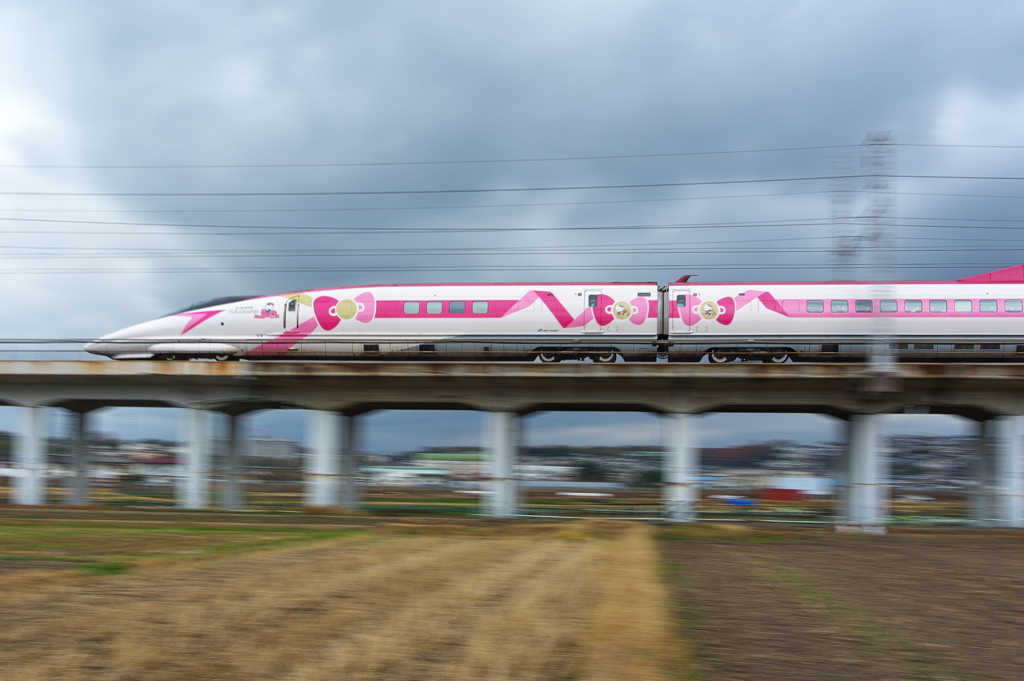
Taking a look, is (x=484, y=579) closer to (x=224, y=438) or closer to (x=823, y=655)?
(x=823, y=655)

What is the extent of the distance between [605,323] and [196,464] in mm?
18921

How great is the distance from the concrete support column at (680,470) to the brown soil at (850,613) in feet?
28.2

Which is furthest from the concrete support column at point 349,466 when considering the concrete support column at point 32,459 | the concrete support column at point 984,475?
the concrete support column at point 984,475

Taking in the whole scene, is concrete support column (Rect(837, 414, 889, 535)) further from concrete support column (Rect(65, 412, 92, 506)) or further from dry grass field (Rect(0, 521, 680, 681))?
concrete support column (Rect(65, 412, 92, 506))

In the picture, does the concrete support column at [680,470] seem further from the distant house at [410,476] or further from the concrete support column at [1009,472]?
the distant house at [410,476]

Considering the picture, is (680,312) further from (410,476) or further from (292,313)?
(410,476)

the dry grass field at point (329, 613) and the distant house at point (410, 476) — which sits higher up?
the dry grass field at point (329, 613)

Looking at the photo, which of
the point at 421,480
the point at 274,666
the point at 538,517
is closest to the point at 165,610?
the point at 274,666

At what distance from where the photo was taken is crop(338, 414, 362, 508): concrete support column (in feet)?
111

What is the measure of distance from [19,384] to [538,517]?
82.3 ft

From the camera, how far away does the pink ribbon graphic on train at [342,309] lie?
33.0 metres

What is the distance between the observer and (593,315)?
105 feet

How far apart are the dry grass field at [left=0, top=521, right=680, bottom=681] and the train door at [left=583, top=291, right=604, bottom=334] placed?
14790mm

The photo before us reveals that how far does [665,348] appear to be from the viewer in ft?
103
